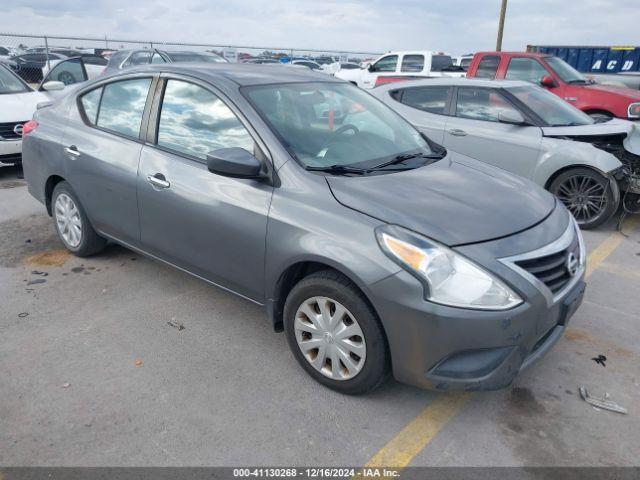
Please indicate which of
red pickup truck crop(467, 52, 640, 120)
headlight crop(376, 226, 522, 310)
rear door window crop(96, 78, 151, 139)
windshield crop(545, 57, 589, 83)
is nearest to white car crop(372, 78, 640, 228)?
red pickup truck crop(467, 52, 640, 120)

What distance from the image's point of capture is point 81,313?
383 centimetres

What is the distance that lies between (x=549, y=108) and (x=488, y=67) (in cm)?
432

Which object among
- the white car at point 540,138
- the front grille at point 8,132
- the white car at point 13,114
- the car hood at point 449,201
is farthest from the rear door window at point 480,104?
the front grille at point 8,132

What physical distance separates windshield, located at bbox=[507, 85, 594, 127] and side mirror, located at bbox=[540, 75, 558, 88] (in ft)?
9.33

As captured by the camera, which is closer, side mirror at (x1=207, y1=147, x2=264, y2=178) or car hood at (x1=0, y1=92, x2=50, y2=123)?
side mirror at (x1=207, y1=147, x2=264, y2=178)

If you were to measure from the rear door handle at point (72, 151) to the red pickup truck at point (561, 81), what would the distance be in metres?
7.82

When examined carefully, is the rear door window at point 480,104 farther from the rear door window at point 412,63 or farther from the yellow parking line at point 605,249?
the rear door window at point 412,63

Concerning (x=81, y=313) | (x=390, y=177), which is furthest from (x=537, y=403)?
(x=81, y=313)

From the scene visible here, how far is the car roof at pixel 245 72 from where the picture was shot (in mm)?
3543

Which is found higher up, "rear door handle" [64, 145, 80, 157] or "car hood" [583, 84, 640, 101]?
"car hood" [583, 84, 640, 101]

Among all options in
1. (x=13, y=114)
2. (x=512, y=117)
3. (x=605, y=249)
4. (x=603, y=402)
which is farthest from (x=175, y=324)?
(x=13, y=114)

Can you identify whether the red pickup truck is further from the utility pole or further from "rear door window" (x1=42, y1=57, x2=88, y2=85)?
the utility pole

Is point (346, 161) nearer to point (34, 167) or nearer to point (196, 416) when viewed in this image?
point (196, 416)

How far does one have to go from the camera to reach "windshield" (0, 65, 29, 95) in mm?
8148
